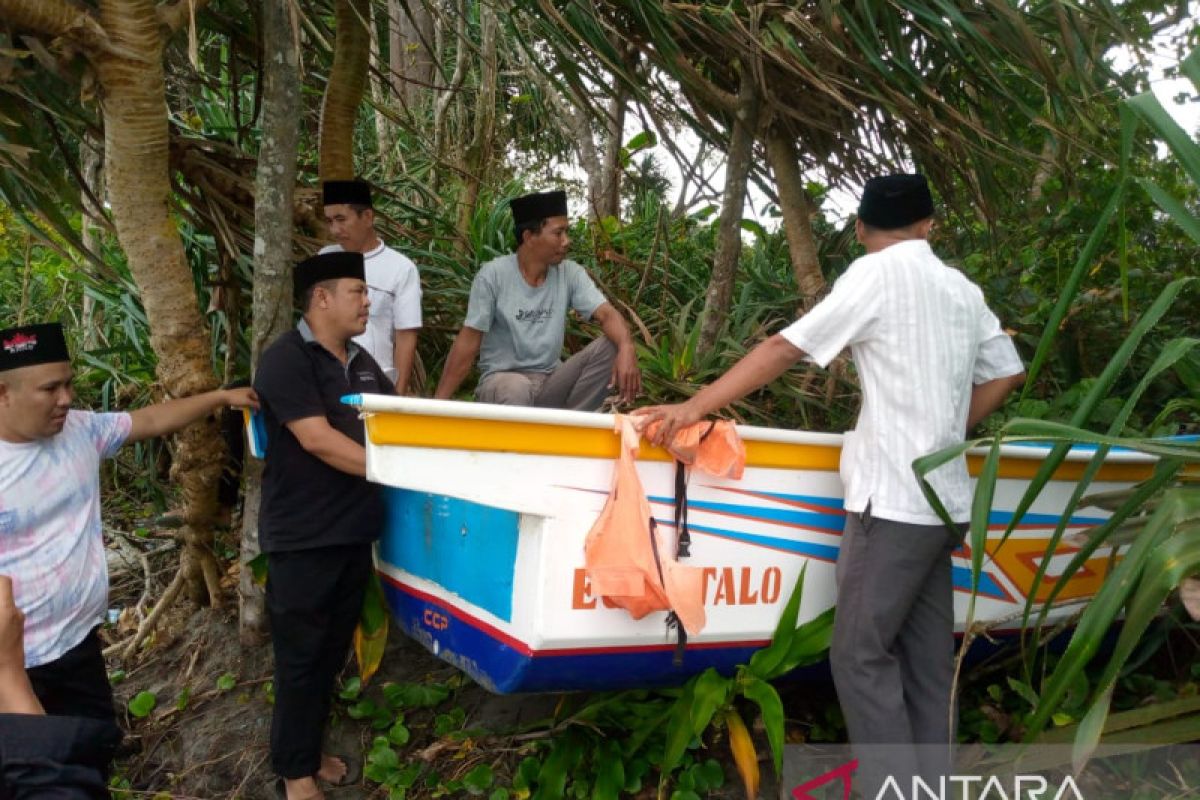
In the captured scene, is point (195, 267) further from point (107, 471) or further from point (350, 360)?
point (350, 360)

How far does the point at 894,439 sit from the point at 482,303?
1.83 metres

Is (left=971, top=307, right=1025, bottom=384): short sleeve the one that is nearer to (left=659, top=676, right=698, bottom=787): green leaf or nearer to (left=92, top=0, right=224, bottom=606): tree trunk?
(left=659, top=676, right=698, bottom=787): green leaf

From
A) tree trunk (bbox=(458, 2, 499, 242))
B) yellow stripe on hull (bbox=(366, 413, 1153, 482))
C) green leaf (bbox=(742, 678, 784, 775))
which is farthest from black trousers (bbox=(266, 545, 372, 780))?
tree trunk (bbox=(458, 2, 499, 242))

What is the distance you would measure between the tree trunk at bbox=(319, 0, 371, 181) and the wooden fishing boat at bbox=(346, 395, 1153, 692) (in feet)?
5.95

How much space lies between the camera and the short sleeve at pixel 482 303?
4.14 m

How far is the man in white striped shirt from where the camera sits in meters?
2.82

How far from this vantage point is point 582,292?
436cm

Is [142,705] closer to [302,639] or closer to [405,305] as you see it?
[302,639]

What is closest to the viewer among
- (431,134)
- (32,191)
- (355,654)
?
(32,191)

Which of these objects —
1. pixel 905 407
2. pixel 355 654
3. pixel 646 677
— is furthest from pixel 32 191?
pixel 905 407

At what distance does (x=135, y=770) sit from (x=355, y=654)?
0.84 meters

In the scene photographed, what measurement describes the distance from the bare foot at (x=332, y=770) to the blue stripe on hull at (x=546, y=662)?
23.2 inches

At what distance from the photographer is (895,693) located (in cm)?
285

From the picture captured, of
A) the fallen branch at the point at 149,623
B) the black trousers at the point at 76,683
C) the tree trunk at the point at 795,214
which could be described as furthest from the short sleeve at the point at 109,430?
the tree trunk at the point at 795,214
